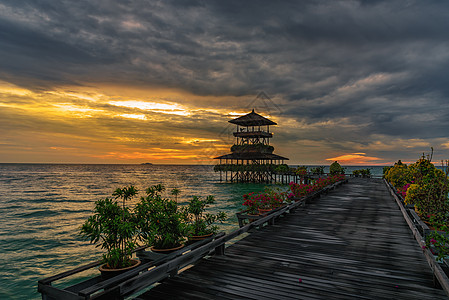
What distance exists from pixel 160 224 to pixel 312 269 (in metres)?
3.58

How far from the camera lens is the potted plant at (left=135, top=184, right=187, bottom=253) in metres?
5.73

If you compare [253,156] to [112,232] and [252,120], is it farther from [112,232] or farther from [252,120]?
[112,232]

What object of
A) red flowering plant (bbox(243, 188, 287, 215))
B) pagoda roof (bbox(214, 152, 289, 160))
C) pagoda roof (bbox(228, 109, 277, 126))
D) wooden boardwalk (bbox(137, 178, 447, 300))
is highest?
pagoda roof (bbox(228, 109, 277, 126))

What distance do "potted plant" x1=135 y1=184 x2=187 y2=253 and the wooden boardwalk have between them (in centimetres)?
76

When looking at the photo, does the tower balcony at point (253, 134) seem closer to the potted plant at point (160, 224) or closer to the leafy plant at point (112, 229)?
the potted plant at point (160, 224)

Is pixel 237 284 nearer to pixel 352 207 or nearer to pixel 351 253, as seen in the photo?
pixel 351 253

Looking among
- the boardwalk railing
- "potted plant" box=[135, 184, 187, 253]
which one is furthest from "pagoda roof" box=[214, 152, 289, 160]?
the boardwalk railing

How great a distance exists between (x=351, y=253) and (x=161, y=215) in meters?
5.21

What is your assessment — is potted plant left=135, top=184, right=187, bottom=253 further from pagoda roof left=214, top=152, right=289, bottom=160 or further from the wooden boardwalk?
pagoda roof left=214, top=152, right=289, bottom=160

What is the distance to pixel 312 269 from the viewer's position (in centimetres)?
607

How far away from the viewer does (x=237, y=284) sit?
5.25 meters

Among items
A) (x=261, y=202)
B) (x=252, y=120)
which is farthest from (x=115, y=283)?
(x=252, y=120)


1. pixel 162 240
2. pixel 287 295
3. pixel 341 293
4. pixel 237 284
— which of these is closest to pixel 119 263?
pixel 162 240

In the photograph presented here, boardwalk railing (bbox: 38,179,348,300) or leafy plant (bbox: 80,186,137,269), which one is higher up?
leafy plant (bbox: 80,186,137,269)
